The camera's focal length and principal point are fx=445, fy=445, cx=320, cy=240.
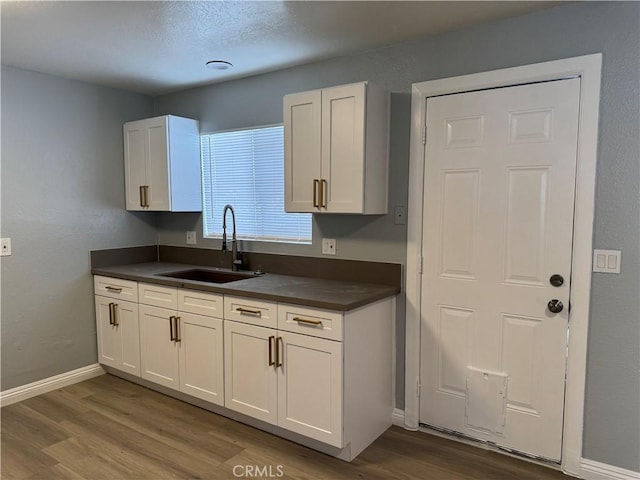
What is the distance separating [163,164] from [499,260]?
2635 mm

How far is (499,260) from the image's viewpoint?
2.49 metres

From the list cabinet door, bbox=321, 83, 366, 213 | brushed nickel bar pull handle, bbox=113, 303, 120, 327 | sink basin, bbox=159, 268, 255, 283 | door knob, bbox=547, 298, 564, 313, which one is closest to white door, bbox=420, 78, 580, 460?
door knob, bbox=547, 298, 564, 313

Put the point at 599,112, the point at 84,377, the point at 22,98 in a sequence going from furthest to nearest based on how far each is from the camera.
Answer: the point at 84,377 < the point at 22,98 < the point at 599,112

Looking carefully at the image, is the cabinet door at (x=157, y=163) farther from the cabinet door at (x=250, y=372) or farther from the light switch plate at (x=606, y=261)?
the light switch plate at (x=606, y=261)

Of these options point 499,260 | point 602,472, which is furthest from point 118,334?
point 602,472

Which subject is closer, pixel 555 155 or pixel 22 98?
pixel 555 155

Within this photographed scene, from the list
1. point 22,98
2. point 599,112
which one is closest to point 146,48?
point 22,98

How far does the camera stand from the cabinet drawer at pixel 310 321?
2363 millimetres

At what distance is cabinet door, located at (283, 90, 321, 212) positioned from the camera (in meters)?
2.76

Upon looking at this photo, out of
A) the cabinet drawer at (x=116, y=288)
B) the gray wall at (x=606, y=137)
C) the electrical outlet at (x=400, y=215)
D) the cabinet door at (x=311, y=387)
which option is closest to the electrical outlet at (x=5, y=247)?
the cabinet drawer at (x=116, y=288)

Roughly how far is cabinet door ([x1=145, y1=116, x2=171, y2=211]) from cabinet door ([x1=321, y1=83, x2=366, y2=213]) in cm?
153

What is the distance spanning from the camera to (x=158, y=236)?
4.22 m

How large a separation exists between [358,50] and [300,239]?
4.44 ft

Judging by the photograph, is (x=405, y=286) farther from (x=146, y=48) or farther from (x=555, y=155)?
(x=146, y=48)
